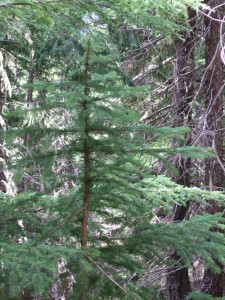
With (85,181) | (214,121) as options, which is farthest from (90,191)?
(214,121)

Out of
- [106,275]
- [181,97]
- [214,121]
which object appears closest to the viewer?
[106,275]

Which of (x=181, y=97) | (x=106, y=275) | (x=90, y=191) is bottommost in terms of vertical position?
(x=106, y=275)

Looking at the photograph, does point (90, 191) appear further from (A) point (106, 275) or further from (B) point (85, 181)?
(A) point (106, 275)

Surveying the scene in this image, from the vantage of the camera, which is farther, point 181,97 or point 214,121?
point 181,97

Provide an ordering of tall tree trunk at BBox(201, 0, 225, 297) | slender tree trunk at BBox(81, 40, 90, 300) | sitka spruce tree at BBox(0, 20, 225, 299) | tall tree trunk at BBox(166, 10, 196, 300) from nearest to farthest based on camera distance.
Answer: sitka spruce tree at BBox(0, 20, 225, 299), slender tree trunk at BBox(81, 40, 90, 300), tall tree trunk at BBox(201, 0, 225, 297), tall tree trunk at BBox(166, 10, 196, 300)

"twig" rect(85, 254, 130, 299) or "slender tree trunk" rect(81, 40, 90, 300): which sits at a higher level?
"slender tree trunk" rect(81, 40, 90, 300)

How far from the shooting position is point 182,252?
10.5 feet

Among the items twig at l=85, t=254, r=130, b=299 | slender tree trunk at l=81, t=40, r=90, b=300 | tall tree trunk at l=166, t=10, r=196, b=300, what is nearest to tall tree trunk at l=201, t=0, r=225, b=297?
tall tree trunk at l=166, t=10, r=196, b=300

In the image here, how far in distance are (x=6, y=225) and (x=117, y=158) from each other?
47.5 inches

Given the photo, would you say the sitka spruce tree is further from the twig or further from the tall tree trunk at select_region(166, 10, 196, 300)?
the tall tree trunk at select_region(166, 10, 196, 300)

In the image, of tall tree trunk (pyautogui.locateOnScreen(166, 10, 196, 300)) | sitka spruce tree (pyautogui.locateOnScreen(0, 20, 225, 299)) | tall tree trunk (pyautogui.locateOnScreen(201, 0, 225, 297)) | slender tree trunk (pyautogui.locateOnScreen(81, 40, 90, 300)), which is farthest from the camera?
tall tree trunk (pyautogui.locateOnScreen(166, 10, 196, 300))

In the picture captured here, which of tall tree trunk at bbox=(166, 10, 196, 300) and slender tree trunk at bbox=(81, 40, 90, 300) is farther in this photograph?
tall tree trunk at bbox=(166, 10, 196, 300)

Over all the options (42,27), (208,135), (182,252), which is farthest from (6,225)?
(208,135)

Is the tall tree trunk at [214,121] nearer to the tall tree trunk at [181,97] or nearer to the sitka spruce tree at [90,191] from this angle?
the tall tree trunk at [181,97]
